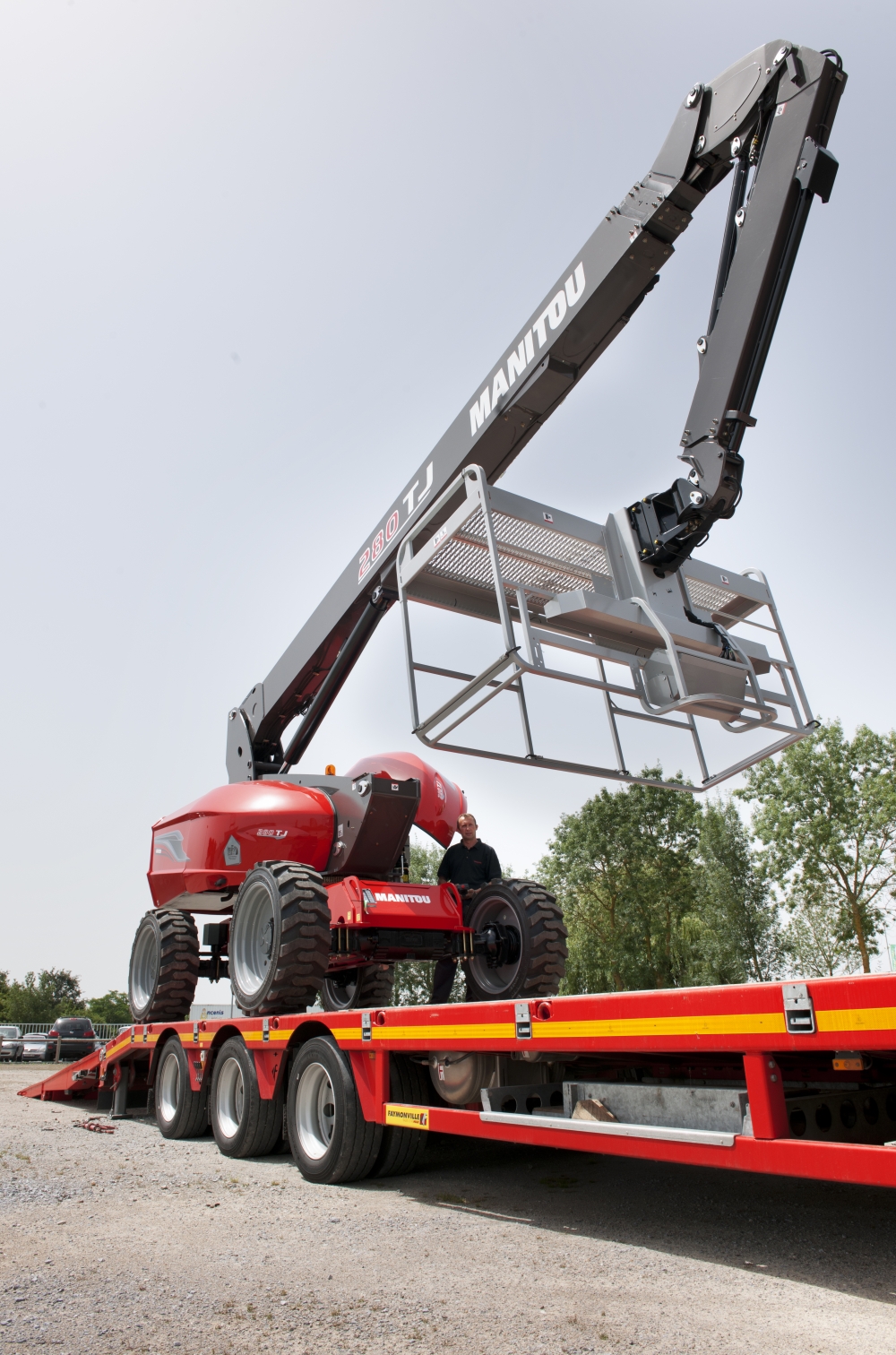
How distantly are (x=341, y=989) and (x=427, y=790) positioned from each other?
3.03 m

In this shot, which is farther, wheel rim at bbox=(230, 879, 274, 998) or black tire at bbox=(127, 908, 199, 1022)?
black tire at bbox=(127, 908, 199, 1022)

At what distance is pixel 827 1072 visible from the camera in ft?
12.9

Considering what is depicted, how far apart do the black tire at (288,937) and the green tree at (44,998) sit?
72.0 meters

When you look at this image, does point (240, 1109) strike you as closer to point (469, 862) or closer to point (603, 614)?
point (469, 862)

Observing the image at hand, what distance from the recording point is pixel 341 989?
34.1 feet

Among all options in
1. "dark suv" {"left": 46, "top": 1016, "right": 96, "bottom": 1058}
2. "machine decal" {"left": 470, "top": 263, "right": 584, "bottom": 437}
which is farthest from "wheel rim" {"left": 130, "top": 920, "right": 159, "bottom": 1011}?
"dark suv" {"left": 46, "top": 1016, "right": 96, "bottom": 1058}

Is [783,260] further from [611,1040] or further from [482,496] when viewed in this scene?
→ [611,1040]

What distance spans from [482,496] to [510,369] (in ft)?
5.74

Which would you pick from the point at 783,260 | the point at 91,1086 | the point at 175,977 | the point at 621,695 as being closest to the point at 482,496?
the point at 621,695

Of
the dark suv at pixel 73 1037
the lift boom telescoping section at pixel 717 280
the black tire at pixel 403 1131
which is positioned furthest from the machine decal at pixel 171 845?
the dark suv at pixel 73 1037

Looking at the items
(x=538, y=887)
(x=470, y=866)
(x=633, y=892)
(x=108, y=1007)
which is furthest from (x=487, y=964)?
(x=108, y=1007)

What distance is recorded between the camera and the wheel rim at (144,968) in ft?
29.7

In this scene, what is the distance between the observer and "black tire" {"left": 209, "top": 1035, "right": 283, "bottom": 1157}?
634 cm

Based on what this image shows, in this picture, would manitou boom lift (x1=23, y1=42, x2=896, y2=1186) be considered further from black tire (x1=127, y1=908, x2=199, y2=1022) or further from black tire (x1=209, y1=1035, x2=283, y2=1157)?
black tire (x1=127, y1=908, x2=199, y2=1022)
